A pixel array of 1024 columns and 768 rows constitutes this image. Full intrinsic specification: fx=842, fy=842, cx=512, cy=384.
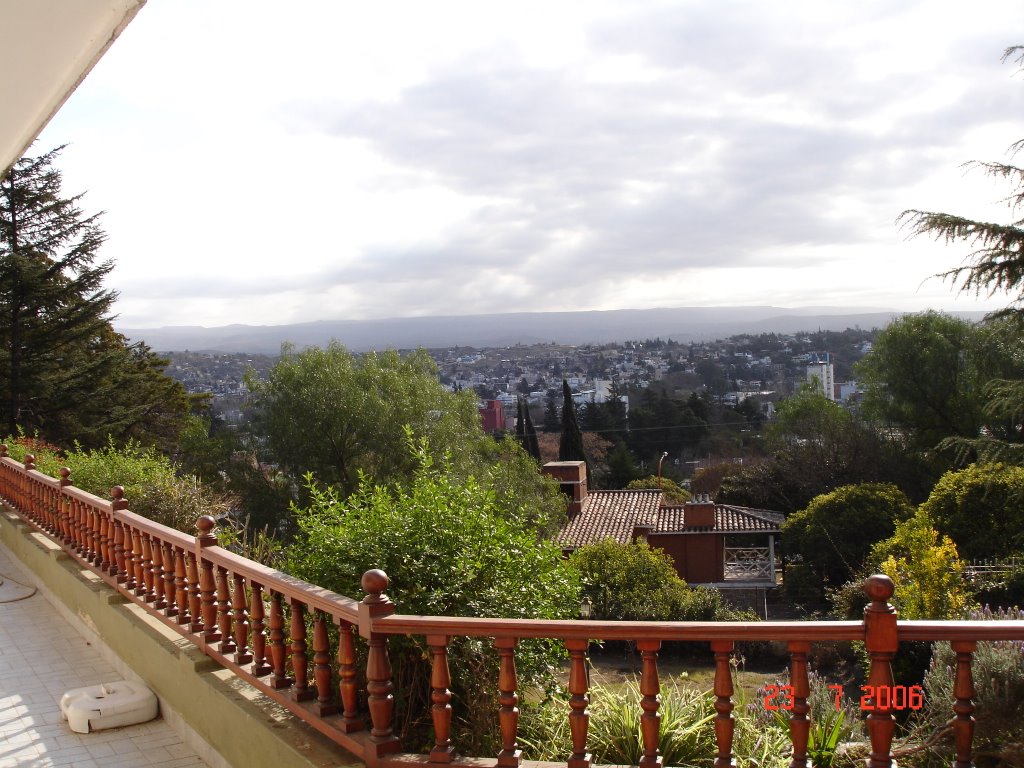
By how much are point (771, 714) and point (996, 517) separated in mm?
13559

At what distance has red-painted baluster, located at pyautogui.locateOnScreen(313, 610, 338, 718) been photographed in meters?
2.63

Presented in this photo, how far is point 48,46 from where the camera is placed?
1.93 m

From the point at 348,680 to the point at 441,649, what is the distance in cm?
35

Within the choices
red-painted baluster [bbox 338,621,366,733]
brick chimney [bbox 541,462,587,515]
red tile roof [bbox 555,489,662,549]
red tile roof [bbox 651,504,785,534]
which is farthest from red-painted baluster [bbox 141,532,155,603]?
brick chimney [bbox 541,462,587,515]

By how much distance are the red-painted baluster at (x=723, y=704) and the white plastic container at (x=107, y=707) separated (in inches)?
101

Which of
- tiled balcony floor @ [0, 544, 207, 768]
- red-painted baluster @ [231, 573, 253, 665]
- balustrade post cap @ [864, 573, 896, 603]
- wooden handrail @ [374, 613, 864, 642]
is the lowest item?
tiled balcony floor @ [0, 544, 207, 768]

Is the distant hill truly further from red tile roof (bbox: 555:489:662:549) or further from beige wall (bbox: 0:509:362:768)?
beige wall (bbox: 0:509:362:768)

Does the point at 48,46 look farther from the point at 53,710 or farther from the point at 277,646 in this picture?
the point at 53,710

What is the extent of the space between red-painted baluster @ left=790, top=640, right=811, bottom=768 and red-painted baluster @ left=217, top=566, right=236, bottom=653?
2.20 m

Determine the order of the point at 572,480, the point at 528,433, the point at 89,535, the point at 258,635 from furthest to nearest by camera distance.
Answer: the point at 528,433 < the point at 572,480 < the point at 89,535 < the point at 258,635

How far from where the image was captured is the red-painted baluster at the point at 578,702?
7.41 feet

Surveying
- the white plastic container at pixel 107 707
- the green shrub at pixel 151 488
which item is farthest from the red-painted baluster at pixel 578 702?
the green shrub at pixel 151 488

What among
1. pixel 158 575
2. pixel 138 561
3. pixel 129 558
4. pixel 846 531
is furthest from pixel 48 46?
pixel 846 531

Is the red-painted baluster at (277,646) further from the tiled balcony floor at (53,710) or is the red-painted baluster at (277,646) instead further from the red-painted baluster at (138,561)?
the red-painted baluster at (138,561)
